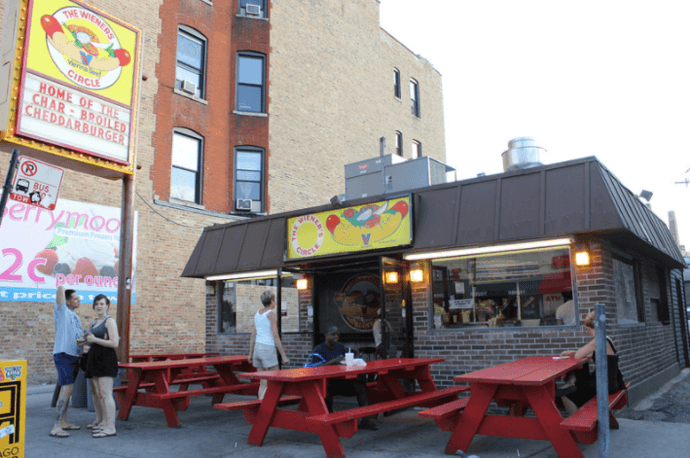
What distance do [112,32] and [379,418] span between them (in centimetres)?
763

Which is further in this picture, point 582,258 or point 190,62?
point 190,62

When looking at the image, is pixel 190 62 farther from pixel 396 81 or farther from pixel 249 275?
pixel 396 81

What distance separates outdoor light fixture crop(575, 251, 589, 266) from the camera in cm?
731

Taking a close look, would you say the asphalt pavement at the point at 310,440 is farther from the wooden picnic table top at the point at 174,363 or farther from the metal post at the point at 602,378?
the metal post at the point at 602,378

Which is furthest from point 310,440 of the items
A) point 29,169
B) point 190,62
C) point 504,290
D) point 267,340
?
point 190,62

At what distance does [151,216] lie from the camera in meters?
14.4

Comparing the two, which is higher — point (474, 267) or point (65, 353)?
point (474, 267)

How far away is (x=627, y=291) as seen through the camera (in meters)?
9.07

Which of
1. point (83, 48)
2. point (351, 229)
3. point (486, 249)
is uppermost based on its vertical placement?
point (83, 48)

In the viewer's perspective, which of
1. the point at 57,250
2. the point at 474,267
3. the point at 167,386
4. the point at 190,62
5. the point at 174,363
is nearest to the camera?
the point at 167,386

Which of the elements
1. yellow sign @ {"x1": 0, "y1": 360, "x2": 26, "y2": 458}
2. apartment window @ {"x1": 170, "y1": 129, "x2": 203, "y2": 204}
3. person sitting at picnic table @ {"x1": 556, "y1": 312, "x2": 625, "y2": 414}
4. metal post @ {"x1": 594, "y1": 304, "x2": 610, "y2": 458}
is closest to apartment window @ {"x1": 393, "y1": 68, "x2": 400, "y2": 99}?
apartment window @ {"x1": 170, "y1": 129, "x2": 203, "y2": 204}

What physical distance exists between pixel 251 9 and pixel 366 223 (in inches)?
487

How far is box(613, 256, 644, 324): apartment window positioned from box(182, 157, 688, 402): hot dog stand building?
4cm

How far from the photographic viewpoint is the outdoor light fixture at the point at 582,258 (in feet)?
24.0
